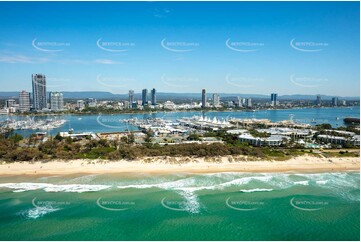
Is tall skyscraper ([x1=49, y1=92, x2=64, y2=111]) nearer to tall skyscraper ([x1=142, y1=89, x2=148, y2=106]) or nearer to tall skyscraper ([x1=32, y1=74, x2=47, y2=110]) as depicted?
tall skyscraper ([x1=32, y1=74, x2=47, y2=110])

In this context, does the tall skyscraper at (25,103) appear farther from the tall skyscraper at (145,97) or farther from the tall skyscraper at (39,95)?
the tall skyscraper at (145,97)

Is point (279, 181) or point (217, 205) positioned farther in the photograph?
point (279, 181)

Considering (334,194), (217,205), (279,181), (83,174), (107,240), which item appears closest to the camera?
(107,240)

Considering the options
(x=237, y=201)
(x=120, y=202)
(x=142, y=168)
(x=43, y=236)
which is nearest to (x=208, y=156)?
(x=142, y=168)

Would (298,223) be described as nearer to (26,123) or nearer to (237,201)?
(237,201)

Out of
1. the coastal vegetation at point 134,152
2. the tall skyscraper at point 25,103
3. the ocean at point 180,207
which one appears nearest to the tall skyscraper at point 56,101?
the tall skyscraper at point 25,103

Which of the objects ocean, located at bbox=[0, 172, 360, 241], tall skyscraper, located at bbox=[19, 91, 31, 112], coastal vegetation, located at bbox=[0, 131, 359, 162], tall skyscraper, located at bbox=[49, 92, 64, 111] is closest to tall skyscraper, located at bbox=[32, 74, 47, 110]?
tall skyscraper, located at bbox=[49, 92, 64, 111]

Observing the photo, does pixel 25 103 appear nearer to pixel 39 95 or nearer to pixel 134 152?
pixel 39 95
